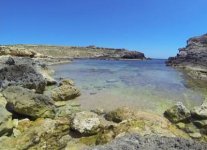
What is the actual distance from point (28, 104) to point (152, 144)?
6.27 metres

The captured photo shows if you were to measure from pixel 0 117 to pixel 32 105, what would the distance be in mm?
2186

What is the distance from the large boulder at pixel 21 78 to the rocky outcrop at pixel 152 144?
34.1 ft

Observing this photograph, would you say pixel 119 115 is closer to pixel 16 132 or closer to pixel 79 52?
pixel 16 132

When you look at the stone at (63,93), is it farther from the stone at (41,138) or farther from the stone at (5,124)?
the stone at (5,124)

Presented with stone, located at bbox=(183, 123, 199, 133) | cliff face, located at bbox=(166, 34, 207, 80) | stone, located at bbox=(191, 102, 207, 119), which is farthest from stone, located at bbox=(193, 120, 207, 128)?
cliff face, located at bbox=(166, 34, 207, 80)

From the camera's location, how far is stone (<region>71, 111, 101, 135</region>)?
8547 millimetres

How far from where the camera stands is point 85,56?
360 ft

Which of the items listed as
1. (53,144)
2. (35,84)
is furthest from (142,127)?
(35,84)

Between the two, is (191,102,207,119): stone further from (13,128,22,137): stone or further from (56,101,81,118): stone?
(13,128,22,137): stone

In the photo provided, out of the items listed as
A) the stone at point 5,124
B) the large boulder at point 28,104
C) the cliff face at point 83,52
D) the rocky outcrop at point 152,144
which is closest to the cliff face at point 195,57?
the large boulder at point 28,104

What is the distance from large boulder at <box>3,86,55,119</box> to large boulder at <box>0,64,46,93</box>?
143 inches

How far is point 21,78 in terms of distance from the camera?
48.5ft

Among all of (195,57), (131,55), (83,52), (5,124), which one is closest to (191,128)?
(5,124)

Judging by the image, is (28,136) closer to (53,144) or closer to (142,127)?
(53,144)
